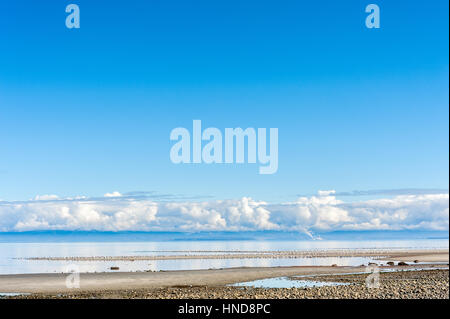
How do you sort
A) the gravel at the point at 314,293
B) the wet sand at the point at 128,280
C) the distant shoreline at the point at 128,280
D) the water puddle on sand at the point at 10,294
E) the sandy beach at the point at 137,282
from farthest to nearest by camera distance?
the distant shoreline at the point at 128,280
the wet sand at the point at 128,280
the sandy beach at the point at 137,282
the water puddle on sand at the point at 10,294
the gravel at the point at 314,293

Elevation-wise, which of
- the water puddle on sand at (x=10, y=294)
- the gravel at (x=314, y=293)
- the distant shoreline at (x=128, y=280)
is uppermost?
the gravel at (x=314, y=293)

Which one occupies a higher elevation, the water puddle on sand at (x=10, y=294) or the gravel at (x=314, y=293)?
the gravel at (x=314, y=293)

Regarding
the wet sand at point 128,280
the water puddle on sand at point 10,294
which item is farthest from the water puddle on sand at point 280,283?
the water puddle on sand at point 10,294

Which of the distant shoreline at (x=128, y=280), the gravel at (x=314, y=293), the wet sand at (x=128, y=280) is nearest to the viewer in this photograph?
the gravel at (x=314, y=293)

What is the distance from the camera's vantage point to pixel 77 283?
48750 mm

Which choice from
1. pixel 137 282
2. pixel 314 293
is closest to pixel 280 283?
pixel 314 293

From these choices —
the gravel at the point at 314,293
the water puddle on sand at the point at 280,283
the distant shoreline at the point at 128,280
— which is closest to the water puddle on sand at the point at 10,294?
the distant shoreline at the point at 128,280

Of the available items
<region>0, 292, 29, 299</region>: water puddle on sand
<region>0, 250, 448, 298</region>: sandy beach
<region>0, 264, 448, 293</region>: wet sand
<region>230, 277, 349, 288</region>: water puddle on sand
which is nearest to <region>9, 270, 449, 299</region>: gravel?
<region>0, 250, 448, 298</region>: sandy beach

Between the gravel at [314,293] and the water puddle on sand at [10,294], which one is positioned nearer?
the gravel at [314,293]

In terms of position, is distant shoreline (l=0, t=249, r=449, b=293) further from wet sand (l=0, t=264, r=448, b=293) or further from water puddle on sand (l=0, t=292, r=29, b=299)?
water puddle on sand (l=0, t=292, r=29, b=299)

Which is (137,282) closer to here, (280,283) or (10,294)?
(10,294)

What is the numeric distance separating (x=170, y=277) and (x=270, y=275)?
11133 millimetres

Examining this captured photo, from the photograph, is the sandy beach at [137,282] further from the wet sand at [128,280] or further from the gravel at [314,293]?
the gravel at [314,293]
